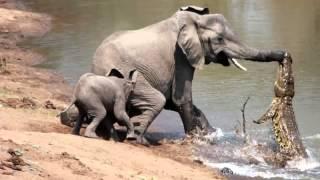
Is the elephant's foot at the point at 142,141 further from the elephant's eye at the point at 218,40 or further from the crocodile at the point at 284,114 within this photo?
the elephant's eye at the point at 218,40

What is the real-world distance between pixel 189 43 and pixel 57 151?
11.1 ft

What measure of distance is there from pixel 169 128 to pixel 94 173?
16.5 feet

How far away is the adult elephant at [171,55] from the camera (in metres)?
11.2

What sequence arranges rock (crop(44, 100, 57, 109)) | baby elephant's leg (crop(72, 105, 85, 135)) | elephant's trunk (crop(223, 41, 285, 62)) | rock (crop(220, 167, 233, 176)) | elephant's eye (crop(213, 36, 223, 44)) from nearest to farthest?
rock (crop(220, 167, 233, 176)), baby elephant's leg (crop(72, 105, 85, 135)), elephant's trunk (crop(223, 41, 285, 62)), elephant's eye (crop(213, 36, 223, 44)), rock (crop(44, 100, 57, 109))

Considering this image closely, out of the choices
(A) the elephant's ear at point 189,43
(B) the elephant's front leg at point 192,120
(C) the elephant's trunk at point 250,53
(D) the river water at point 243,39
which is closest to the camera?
(C) the elephant's trunk at point 250,53

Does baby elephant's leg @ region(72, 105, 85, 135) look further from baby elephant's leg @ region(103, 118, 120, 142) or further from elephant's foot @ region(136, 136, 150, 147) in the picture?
elephant's foot @ region(136, 136, 150, 147)

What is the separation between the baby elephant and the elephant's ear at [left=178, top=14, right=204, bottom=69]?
4.00 ft

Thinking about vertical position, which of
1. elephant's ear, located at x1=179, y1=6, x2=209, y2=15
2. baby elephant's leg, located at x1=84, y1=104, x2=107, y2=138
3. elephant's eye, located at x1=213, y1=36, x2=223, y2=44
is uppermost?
elephant's ear, located at x1=179, y1=6, x2=209, y2=15

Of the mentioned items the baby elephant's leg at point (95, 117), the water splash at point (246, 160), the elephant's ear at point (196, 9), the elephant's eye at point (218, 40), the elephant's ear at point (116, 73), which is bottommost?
the water splash at point (246, 160)

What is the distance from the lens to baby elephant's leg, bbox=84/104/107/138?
34.2 feet

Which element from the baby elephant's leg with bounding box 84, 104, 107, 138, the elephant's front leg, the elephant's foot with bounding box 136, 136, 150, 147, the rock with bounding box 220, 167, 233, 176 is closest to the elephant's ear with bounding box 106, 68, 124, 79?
the baby elephant's leg with bounding box 84, 104, 107, 138

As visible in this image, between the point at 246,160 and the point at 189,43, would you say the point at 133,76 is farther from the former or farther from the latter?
the point at 246,160

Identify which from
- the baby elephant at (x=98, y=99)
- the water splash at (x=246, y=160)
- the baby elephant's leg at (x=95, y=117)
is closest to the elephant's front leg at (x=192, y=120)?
the water splash at (x=246, y=160)

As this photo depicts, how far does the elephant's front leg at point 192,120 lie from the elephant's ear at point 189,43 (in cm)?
70
